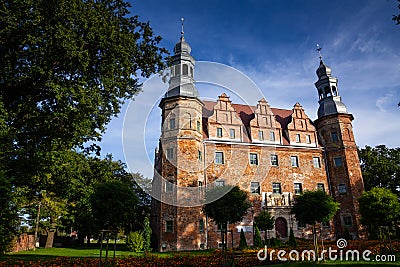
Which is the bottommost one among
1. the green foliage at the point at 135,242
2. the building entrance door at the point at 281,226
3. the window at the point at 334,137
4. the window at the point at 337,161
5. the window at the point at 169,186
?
the green foliage at the point at 135,242

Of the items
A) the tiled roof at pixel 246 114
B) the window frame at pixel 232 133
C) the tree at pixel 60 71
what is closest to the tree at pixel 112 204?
the tree at pixel 60 71

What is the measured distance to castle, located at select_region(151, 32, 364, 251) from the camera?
23609 mm

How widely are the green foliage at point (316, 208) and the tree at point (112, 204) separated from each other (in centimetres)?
1057

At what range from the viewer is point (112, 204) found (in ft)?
44.0

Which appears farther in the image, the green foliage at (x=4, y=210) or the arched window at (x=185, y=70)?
the arched window at (x=185, y=70)

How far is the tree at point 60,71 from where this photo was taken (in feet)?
38.6

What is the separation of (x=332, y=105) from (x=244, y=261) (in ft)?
79.7

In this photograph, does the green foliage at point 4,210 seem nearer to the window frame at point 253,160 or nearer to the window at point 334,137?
the window frame at point 253,160

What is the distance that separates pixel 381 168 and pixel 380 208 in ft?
76.1

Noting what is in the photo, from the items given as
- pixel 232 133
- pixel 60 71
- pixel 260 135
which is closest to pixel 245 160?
pixel 232 133

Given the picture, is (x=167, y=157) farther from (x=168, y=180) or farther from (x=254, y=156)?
(x=254, y=156)

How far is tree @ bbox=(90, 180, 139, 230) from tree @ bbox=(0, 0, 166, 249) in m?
2.60

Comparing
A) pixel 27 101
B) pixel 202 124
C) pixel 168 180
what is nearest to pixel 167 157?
pixel 168 180

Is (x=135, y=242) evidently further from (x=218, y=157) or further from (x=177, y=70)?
(x=177, y=70)
